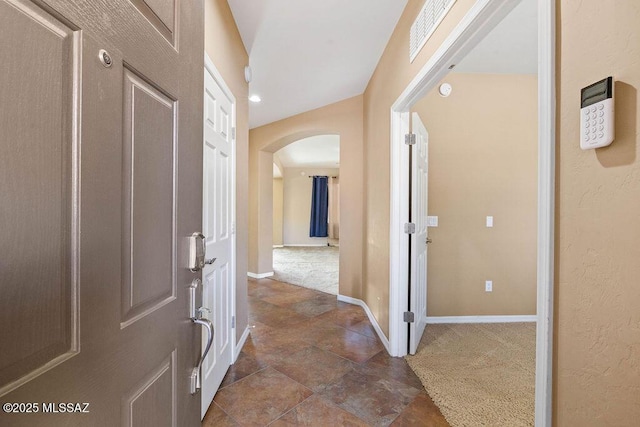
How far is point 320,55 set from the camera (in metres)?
Result: 2.56

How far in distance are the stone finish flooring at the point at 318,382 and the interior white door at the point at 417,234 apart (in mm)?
363

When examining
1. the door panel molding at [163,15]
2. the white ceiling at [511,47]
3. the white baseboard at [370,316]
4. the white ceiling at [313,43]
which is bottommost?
the white baseboard at [370,316]

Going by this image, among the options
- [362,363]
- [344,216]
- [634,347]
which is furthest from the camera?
[344,216]

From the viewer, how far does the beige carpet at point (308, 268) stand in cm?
444

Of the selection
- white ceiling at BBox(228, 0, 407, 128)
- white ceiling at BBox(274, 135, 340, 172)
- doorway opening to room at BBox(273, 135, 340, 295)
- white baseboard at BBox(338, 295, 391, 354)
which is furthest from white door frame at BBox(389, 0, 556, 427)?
doorway opening to room at BBox(273, 135, 340, 295)

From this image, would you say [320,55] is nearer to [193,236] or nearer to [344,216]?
[344,216]

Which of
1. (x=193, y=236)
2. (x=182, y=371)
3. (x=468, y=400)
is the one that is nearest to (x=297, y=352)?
(x=468, y=400)

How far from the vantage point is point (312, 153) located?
6875 millimetres

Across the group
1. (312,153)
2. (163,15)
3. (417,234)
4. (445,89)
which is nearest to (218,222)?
(163,15)

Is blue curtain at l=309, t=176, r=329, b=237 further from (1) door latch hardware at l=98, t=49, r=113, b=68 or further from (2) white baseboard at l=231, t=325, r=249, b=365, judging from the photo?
(1) door latch hardware at l=98, t=49, r=113, b=68

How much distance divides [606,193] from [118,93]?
1082 mm

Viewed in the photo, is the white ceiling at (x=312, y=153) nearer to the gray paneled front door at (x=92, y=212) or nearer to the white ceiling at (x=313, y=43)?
the white ceiling at (x=313, y=43)

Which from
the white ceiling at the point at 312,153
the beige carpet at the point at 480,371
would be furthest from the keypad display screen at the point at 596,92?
the white ceiling at the point at 312,153

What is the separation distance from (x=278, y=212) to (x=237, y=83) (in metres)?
6.76
